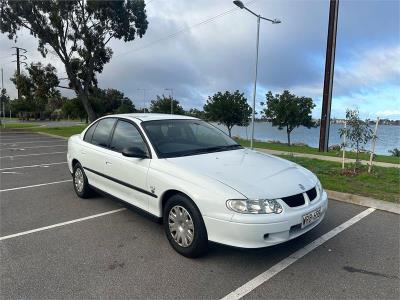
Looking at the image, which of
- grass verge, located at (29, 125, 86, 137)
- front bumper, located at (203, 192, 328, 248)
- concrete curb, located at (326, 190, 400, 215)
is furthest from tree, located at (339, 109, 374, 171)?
grass verge, located at (29, 125, 86, 137)

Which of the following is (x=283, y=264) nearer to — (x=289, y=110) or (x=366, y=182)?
(x=366, y=182)

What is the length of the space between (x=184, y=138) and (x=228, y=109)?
91.8 ft

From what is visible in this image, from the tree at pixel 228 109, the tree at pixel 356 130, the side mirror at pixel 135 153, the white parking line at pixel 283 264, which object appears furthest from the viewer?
the tree at pixel 228 109

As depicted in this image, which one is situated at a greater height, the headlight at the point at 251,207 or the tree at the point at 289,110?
the tree at the point at 289,110

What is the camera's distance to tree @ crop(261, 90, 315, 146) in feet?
99.1

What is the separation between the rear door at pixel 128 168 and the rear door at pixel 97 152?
5.9 inches

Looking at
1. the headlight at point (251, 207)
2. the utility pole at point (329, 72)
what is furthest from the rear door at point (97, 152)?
the utility pole at point (329, 72)

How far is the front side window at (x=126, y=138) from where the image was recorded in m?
4.56

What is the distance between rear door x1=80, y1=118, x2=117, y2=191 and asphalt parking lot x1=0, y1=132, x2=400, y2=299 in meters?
0.52

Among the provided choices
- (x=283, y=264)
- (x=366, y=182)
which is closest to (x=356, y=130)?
(x=366, y=182)

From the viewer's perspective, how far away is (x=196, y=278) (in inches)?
128

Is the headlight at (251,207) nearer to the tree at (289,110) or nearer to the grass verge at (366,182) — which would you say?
the grass verge at (366,182)

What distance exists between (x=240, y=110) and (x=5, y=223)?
95.7ft

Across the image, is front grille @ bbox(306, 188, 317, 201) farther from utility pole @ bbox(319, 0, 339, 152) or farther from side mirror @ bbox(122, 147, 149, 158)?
utility pole @ bbox(319, 0, 339, 152)
